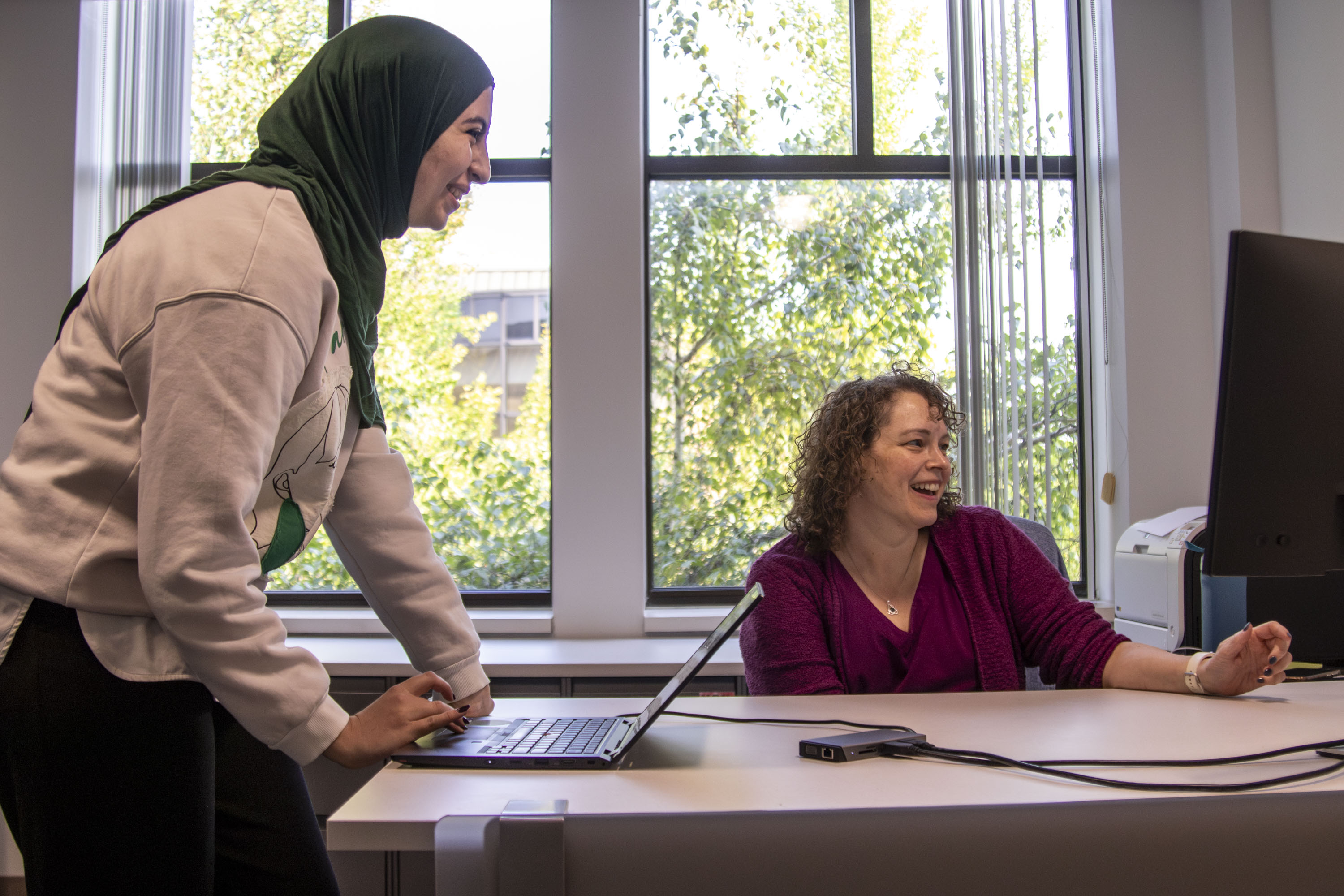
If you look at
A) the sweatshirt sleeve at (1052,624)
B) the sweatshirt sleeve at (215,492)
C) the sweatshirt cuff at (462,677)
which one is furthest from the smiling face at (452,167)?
the sweatshirt sleeve at (1052,624)

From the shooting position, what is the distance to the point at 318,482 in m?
1.05

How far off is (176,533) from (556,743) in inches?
17.9

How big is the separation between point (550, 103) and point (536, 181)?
279mm

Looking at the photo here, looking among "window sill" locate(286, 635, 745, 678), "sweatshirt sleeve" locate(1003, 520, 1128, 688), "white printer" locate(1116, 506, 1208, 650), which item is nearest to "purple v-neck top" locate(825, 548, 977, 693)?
"sweatshirt sleeve" locate(1003, 520, 1128, 688)

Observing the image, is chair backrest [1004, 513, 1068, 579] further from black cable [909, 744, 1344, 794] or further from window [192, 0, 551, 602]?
window [192, 0, 551, 602]

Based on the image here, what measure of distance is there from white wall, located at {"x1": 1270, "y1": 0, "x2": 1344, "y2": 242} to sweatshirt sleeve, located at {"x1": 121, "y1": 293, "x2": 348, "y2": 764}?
117 inches

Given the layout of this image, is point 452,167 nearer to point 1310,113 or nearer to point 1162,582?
point 1162,582

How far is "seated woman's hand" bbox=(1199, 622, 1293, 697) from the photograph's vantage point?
124 cm

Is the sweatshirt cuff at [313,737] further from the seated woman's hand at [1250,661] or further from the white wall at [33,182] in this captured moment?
the white wall at [33,182]

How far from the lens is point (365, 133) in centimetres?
110

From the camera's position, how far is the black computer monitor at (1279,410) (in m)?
1.02

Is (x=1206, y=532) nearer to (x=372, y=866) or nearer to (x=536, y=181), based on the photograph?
(x=372, y=866)

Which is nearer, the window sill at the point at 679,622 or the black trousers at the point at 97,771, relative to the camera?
the black trousers at the point at 97,771

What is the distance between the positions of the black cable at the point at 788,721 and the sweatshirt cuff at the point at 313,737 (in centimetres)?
44
